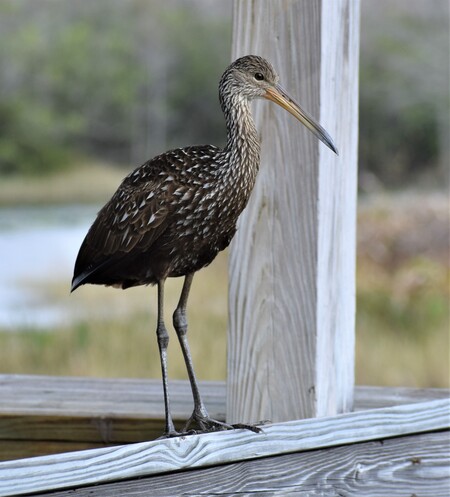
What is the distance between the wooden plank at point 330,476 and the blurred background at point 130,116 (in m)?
11.4

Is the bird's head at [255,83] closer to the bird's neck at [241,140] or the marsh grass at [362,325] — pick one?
the bird's neck at [241,140]

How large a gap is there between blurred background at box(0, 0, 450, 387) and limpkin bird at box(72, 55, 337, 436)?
37.8ft

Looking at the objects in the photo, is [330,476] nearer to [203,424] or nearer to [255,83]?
[203,424]

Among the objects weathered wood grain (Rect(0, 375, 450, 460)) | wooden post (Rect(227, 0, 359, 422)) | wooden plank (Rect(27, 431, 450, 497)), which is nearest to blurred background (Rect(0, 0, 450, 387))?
weathered wood grain (Rect(0, 375, 450, 460))

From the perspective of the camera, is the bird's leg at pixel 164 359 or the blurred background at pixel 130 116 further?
the blurred background at pixel 130 116

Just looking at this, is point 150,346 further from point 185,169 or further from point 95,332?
point 185,169

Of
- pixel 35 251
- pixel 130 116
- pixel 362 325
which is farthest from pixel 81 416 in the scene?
pixel 130 116

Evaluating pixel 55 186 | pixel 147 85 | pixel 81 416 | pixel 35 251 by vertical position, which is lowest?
pixel 81 416

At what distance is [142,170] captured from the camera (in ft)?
10.5

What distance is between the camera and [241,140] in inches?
121

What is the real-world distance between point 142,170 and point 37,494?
1.04 meters

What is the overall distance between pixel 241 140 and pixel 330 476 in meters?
0.98

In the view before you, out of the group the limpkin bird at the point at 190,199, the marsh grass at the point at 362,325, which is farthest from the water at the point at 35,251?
the limpkin bird at the point at 190,199

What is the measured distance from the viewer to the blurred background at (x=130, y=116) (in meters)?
20.1
